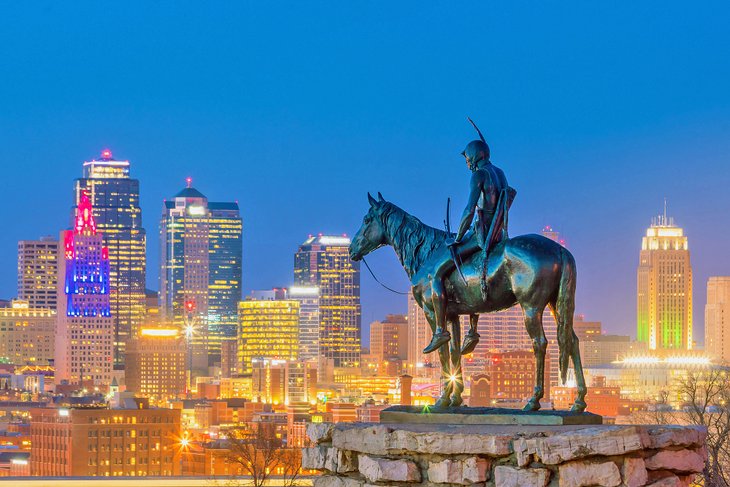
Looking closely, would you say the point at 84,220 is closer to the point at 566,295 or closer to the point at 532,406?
the point at 566,295

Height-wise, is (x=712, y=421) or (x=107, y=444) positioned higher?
(x=712, y=421)

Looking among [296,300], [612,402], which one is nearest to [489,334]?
[296,300]

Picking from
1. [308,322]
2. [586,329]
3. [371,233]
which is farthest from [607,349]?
[371,233]

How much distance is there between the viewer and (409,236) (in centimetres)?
926

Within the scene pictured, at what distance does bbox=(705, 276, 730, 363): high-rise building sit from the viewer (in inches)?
7087

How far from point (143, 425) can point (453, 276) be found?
89.9m

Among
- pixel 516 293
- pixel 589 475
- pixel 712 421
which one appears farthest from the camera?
pixel 712 421

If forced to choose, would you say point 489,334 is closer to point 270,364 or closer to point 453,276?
point 270,364

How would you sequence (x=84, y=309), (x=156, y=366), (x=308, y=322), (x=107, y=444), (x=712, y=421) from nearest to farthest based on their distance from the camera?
(x=712, y=421), (x=107, y=444), (x=156, y=366), (x=84, y=309), (x=308, y=322)

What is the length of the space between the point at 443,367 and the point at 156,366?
521ft

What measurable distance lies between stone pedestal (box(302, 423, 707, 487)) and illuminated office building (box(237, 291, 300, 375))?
7016 inches

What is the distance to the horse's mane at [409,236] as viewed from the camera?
29.9 ft

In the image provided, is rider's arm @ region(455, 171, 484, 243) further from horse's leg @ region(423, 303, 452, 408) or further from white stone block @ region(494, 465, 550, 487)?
white stone block @ region(494, 465, 550, 487)

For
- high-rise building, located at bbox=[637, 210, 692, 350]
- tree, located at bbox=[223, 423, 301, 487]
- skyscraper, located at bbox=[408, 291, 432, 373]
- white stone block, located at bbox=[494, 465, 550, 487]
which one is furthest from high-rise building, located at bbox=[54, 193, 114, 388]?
white stone block, located at bbox=[494, 465, 550, 487]
